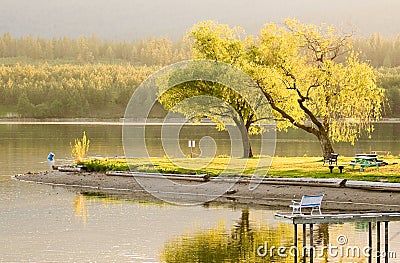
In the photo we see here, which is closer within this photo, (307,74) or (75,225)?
(75,225)

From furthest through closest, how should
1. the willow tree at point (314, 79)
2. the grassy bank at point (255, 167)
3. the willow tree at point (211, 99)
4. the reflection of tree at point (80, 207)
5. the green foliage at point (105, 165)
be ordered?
the willow tree at point (211, 99) < the green foliage at point (105, 165) < the willow tree at point (314, 79) < the grassy bank at point (255, 167) < the reflection of tree at point (80, 207)

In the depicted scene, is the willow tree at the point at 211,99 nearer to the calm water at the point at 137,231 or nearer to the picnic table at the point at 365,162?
the picnic table at the point at 365,162

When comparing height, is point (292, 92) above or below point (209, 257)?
above

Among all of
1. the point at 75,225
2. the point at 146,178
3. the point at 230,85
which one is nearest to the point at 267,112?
the point at 230,85

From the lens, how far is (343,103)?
55.5 meters

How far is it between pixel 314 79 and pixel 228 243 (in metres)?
23.9

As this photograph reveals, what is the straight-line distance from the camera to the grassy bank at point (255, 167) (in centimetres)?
4772

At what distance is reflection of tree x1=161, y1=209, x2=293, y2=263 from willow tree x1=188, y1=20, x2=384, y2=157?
1796 centimetres

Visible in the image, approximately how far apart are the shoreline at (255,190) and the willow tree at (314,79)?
824cm

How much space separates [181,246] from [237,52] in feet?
103

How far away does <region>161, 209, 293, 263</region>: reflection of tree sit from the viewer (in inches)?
1230

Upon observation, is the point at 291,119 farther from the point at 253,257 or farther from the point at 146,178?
the point at 253,257

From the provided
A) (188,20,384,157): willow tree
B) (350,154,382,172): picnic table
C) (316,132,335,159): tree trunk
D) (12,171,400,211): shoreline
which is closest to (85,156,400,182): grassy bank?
(350,154,382,172): picnic table

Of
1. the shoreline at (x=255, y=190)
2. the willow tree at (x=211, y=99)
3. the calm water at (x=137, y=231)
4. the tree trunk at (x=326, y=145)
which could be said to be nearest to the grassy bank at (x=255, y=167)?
the tree trunk at (x=326, y=145)
